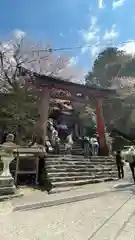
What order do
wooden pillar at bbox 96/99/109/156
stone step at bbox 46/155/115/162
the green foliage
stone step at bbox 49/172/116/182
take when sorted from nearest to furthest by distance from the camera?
stone step at bbox 49/172/116/182 < stone step at bbox 46/155/115/162 < wooden pillar at bbox 96/99/109/156 < the green foliage

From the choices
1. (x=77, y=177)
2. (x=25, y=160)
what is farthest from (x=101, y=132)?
(x=25, y=160)

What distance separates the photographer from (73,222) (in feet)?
16.0

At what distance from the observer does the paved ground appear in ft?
13.2

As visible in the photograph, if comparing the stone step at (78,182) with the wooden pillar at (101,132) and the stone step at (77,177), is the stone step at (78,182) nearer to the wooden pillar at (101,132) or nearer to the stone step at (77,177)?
the stone step at (77,177)

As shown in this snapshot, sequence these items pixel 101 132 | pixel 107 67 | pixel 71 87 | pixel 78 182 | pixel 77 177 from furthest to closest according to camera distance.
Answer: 1. pixel 107 67
2. pixel 101 132
3. pixel 71 87
4. pixel 77 177
5. pixel 78 182

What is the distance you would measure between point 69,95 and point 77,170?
836cm

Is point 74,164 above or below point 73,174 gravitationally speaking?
above

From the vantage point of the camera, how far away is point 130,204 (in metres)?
6.66

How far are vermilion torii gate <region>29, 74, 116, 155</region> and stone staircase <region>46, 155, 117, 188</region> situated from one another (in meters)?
3.05

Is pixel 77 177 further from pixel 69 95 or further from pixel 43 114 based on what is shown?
pixel 69 95

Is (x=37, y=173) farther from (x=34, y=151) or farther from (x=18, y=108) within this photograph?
(x=18, y=108)

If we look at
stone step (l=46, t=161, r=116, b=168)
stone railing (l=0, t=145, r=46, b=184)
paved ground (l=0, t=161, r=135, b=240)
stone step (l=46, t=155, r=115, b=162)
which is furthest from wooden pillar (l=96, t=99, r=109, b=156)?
paved ground (l=0, t=161, r=135, b=240)

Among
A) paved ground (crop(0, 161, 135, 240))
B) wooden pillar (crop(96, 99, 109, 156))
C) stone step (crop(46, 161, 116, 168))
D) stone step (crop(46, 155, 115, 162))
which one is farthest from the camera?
wooden pillar (crop(96, 99, 109, 156))

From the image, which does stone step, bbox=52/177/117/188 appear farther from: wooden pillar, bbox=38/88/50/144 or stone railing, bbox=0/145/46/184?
wooden pillar, bbox=38/88/50/144
